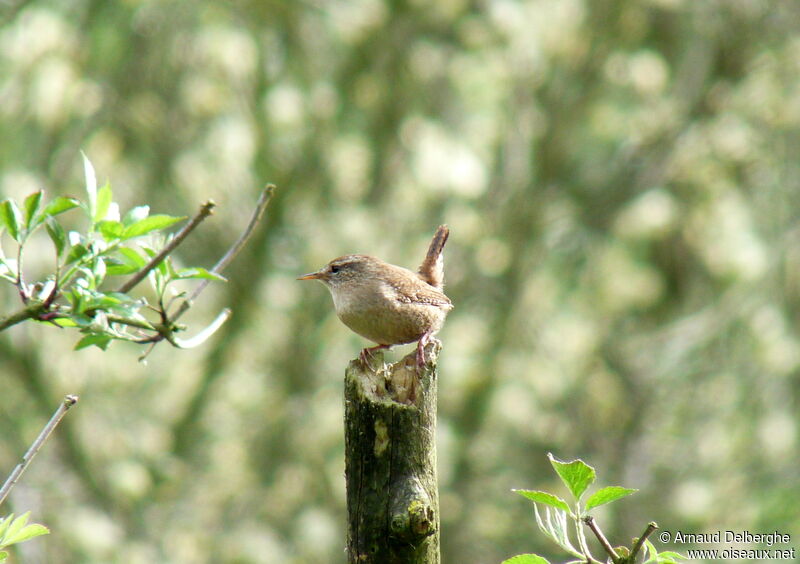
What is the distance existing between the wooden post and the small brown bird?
54.4 inches

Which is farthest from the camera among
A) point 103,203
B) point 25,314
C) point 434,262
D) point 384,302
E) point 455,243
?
point 455,243

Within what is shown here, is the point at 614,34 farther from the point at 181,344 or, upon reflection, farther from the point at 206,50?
the point at 181,344

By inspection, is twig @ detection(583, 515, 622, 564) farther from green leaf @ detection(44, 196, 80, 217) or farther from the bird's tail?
the bird's tail

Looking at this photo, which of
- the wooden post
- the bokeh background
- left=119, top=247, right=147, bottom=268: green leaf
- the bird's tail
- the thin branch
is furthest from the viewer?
the bokeh background

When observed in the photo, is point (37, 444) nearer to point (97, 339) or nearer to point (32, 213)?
point (97, 339)

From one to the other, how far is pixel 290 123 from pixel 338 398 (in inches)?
107

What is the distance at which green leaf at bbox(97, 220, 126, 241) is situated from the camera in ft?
4.90

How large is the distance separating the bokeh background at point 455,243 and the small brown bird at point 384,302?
406 centimetres

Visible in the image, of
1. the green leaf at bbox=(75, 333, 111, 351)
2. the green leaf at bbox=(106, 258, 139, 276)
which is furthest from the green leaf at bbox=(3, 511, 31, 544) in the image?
the green leaf at bbox=(106, 258, 139, 276)

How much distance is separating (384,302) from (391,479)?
1787 mm

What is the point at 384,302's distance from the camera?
3.77m

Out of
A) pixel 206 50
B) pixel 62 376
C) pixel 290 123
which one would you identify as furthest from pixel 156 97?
pixel 62 376

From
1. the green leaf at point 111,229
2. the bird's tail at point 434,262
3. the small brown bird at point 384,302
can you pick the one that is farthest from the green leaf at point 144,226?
the bird's tail at point 434,262

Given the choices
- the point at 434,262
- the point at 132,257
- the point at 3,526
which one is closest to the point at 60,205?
the point at 132,257
